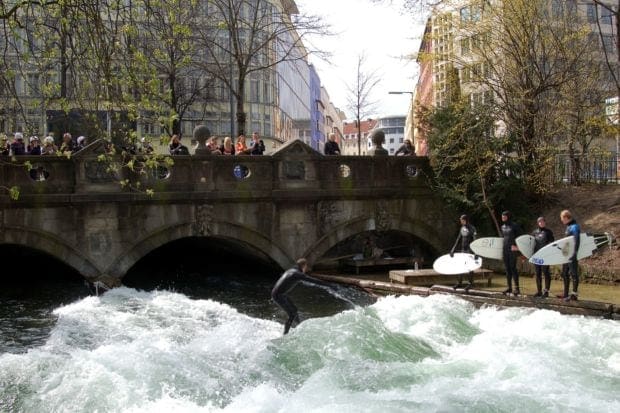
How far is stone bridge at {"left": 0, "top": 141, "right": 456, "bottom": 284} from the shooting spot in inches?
636

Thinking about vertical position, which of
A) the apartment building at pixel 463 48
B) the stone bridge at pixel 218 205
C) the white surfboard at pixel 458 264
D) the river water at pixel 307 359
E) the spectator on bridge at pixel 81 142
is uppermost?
the apartment building at pixel 463 48

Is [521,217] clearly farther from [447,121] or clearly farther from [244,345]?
[244,345]

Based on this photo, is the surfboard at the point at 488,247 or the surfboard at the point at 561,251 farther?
the surfboard at the point at 488,247

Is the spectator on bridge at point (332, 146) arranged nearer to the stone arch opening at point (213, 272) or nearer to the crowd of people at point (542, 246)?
the stone arch opening at point (213, 272)

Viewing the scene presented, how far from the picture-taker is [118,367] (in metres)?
9.04

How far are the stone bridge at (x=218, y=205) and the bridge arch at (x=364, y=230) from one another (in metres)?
0.03

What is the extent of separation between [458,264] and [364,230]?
4.30 metres

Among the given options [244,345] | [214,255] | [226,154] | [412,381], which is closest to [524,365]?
[412,381]

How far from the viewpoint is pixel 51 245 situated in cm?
1636

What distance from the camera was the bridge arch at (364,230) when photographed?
18750 mm

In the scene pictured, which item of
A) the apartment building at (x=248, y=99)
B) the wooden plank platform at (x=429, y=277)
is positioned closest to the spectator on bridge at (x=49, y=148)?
the apartment building at (x=248, y=99)

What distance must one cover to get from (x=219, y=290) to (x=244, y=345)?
7321 millimetres

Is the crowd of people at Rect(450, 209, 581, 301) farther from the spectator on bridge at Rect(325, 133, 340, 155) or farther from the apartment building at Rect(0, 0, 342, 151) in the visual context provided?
the apartment building at Rect(0, 0, 342, 151)

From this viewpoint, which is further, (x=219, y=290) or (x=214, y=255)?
(x=214, y=255)
